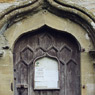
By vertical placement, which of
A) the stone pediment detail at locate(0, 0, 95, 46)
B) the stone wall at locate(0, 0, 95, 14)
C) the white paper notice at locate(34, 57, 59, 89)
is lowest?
the white paper notice at locate(34, 57, 59, 89)

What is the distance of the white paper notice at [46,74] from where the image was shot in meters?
4.88

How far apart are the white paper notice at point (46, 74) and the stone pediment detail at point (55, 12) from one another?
2.19 feet

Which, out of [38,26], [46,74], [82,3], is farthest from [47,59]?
[82,3]

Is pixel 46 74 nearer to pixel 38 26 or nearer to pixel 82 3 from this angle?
pixel 38 26

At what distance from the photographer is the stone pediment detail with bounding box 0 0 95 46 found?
4.68m

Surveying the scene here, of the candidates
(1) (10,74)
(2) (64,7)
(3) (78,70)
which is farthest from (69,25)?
(1) (10,74)

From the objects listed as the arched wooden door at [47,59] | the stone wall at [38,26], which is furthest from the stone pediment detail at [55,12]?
the arched wooden door at [47,59]

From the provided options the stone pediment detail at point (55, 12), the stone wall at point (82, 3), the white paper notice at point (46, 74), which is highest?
the stone wall at point (82, 3)

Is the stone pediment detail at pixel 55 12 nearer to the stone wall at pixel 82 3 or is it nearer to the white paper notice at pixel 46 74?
the stone wall at pixel 82 3

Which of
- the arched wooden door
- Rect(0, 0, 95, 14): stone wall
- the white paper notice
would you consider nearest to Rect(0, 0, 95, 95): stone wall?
Rect(0, 0, 95, 14): stone wall

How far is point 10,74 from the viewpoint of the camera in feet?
15.5

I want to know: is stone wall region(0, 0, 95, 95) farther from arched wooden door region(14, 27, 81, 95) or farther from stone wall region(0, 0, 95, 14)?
arched wooden door region(14, 27, 81, 95)

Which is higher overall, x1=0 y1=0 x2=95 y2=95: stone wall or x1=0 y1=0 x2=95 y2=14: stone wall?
x1=0 y1=0 x2=95 y2=14: stone wall

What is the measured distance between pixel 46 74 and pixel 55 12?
870 mm
